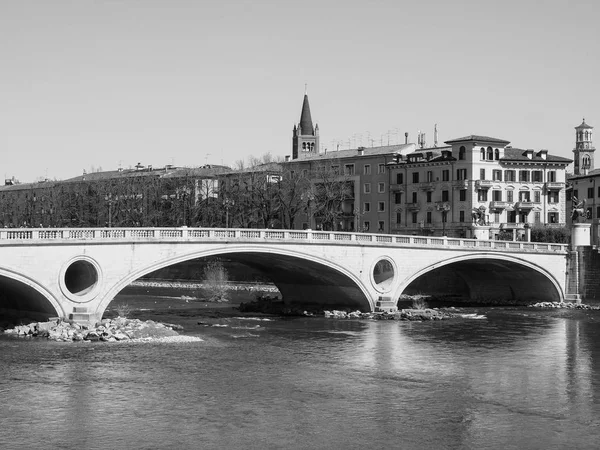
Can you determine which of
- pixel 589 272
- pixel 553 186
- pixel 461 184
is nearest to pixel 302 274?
pixel 589 272

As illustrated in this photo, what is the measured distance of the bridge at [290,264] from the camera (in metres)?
53.0

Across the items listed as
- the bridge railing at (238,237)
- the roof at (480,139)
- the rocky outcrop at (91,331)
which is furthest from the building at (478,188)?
the rocky outcrop at (91,331)

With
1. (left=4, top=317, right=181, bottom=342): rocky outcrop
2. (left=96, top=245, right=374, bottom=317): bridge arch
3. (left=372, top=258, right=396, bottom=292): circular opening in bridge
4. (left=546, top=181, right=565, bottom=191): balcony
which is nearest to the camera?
(left=4, top=317, right=181, bottom=342): rocky outcrop

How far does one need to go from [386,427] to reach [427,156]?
2782 inches

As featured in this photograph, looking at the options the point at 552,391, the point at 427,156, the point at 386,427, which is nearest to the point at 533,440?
the point at 386,427

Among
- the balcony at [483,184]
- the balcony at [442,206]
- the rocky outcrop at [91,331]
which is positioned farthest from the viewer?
the balcony at [442,206]

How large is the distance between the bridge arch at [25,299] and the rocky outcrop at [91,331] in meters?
1.14

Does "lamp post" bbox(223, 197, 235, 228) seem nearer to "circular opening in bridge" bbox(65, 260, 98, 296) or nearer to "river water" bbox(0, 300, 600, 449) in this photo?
"circular opening in bridge" bbox(65, 260, 98, 296)

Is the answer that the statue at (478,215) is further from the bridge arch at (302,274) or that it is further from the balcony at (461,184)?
the bridge arch at (302,274)

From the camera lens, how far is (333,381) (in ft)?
140

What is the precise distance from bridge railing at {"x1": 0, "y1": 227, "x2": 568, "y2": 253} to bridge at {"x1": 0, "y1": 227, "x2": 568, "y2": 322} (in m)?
0.07

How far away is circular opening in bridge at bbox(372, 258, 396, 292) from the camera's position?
68.6 m

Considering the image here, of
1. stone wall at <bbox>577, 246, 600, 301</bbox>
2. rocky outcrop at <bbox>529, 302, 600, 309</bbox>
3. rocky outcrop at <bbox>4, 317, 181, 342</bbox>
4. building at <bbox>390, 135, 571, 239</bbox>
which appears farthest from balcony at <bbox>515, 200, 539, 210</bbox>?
rocky outcrop at <bbox>4, 317, 181, 342</bbox>

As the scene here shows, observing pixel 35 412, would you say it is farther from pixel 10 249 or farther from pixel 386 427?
pixel 10 249
